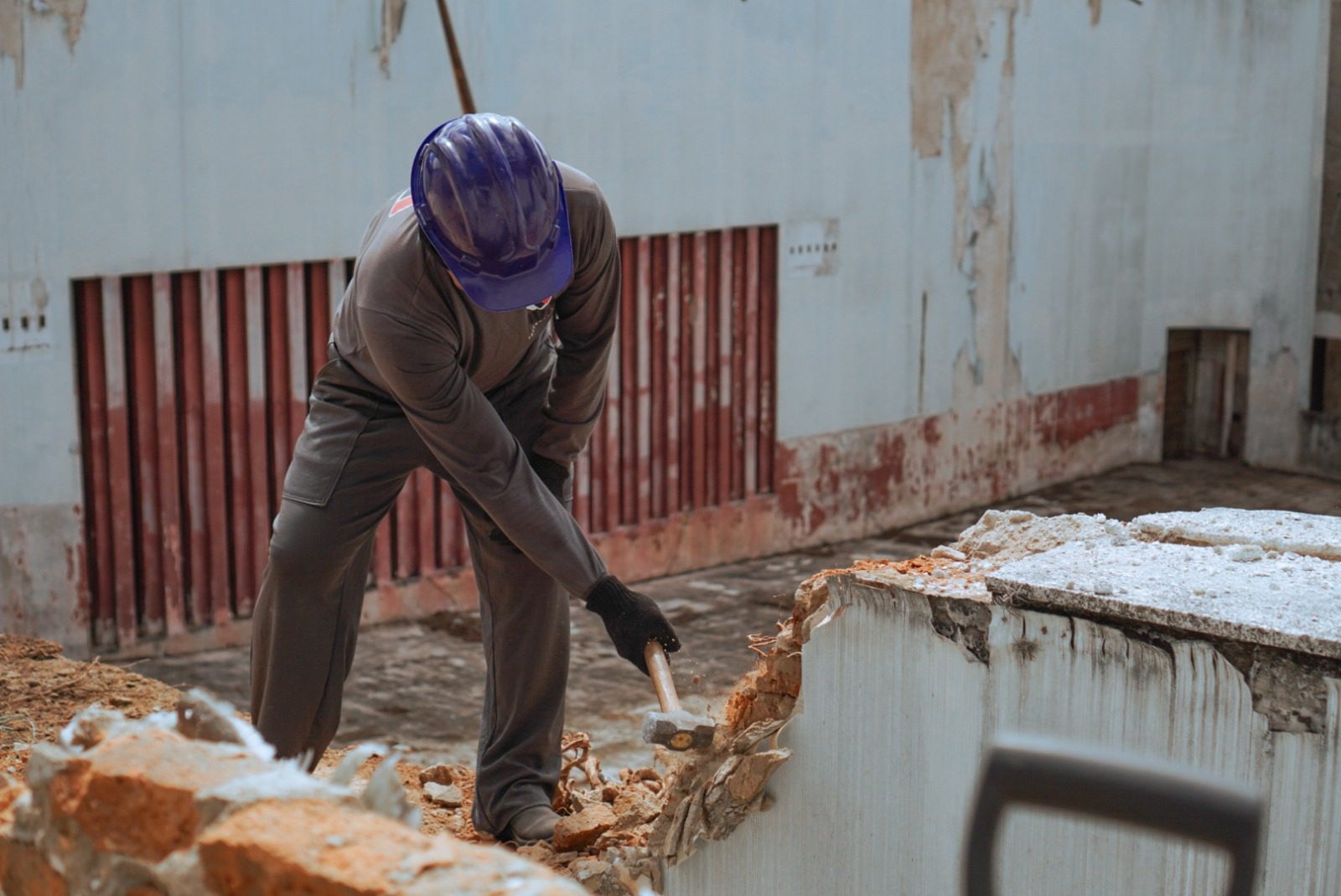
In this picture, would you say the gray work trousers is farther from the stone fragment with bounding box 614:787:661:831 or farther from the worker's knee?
the stone fragment with bounding box 614:787:661:831

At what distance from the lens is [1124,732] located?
3035mm

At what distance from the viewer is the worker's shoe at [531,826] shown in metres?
3.91

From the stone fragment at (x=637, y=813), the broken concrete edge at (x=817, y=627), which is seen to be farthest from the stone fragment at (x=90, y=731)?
the stone fragment at (x=637, y=813)

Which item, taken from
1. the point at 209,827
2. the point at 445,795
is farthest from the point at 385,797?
the point at 445,795

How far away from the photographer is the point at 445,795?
14.3 ft

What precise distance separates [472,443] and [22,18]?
3517 mm

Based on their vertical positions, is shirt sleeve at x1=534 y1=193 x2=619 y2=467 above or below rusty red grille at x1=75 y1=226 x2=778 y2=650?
above

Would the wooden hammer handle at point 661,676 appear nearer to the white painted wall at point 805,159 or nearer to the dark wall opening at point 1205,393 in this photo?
the white painted wall at point 805,159

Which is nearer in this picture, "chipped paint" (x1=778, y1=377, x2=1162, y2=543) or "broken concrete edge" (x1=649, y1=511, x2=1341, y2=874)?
"broken concrete edge" (x1=649, y1=511, x2=1341, y2=874)

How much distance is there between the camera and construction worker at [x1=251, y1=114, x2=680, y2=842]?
3.35m

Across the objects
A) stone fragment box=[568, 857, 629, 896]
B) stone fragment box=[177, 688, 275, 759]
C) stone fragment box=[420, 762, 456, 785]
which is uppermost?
stone fragment box=[177, 688, 275, 759]

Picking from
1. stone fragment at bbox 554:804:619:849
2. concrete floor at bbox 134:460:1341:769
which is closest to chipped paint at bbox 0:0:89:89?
concrete floor at bbox 134:460:1341:769

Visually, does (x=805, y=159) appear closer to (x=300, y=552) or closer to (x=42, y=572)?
(x=42, y=572)

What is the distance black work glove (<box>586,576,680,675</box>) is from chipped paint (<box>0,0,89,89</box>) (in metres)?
3.68
